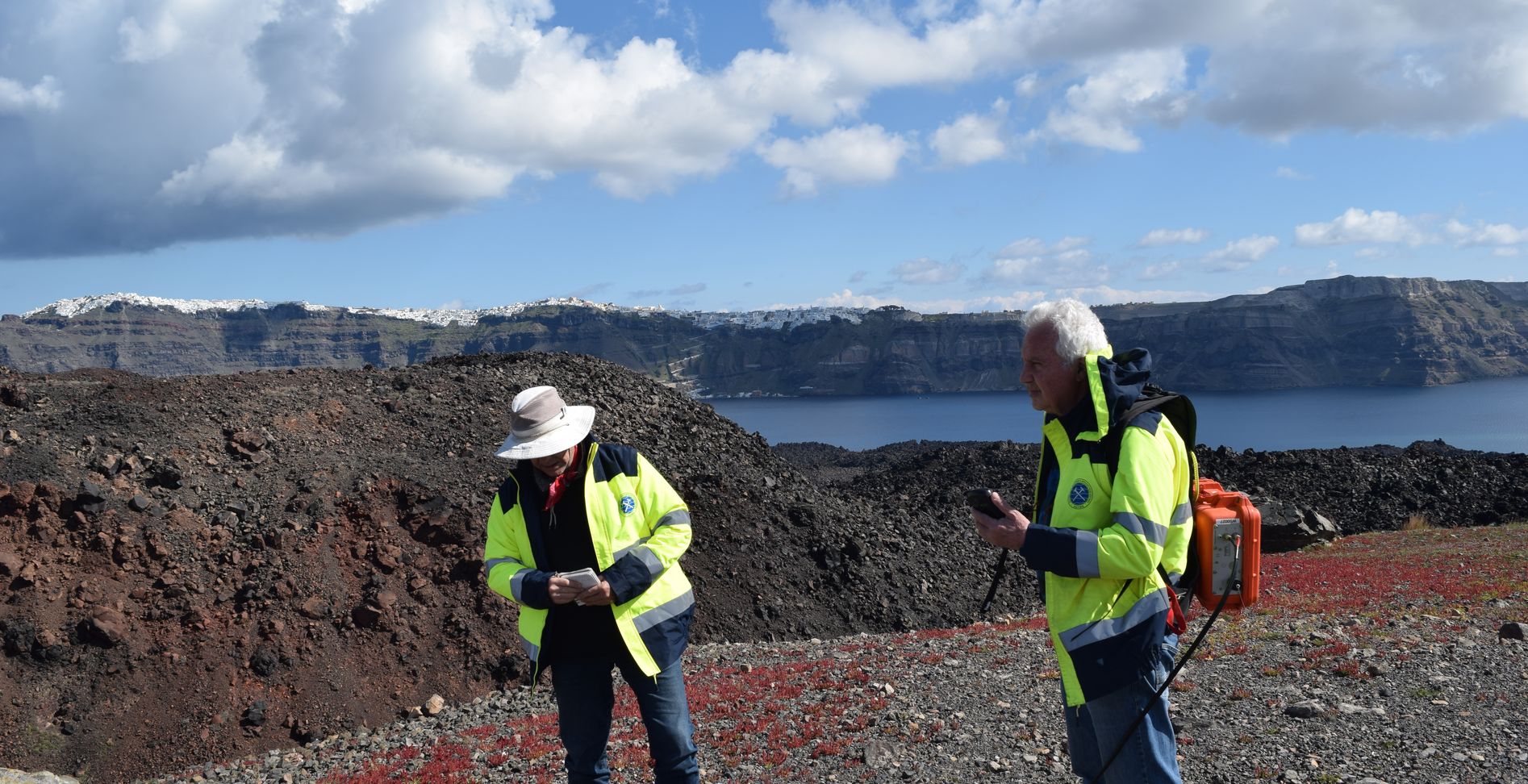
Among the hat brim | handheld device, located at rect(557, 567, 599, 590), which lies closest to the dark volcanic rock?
the hat brim

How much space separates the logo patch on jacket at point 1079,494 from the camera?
340cm

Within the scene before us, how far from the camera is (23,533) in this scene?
11422mm

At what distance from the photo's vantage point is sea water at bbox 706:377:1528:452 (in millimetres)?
83750

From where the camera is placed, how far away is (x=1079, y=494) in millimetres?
3420

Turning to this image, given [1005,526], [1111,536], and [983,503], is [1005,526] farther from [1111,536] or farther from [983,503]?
[1111,536]

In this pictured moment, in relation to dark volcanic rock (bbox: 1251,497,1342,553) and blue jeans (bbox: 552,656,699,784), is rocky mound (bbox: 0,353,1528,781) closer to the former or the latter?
dark volcanic rock (bbox: 1251,497,1342,553)

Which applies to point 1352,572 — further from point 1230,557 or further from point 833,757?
point 1230,557

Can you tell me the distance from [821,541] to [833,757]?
376 inches

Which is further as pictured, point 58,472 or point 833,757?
point 58,472

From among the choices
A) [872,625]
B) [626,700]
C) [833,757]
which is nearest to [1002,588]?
[872,625]

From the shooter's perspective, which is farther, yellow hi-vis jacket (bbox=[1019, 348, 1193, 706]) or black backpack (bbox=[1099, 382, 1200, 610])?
black backpack (bbox=[1099, 382, 1200, 610])

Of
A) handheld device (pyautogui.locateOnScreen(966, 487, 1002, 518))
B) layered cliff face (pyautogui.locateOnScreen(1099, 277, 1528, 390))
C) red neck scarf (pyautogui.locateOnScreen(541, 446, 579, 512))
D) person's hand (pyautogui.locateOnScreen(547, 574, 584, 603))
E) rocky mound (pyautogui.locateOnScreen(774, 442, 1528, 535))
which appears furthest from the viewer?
layered cliff face (pyautogui.locateOnScreen(1099, 277, 1528, 390))

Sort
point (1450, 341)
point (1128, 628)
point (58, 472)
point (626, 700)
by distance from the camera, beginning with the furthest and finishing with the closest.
A: point (1450, 341) < point (58, 472) < point (626, 700) < point (1128, 628)

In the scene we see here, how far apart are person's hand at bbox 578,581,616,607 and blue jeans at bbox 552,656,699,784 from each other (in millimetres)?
312
